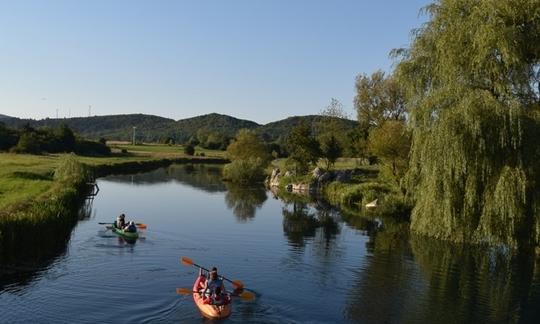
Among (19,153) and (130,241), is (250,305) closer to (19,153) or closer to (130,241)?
(130,241)

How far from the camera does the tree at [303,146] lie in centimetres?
7706

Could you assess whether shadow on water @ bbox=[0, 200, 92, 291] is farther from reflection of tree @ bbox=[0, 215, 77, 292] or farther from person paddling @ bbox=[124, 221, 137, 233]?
person paddling @ bbox=[124, 221, 137, 233]

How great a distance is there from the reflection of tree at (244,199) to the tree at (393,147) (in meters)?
13.2

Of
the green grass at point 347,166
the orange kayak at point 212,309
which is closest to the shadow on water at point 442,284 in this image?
the orange kayak at point 212,309

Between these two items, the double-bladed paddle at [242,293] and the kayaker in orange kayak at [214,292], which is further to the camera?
the double-bladed paddle at [242,293]

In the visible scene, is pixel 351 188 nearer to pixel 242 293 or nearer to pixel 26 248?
pixel 26 248

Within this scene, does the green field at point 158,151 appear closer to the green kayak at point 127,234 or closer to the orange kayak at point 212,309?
the green kayak at point 127,234

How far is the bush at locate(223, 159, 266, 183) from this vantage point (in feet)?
288

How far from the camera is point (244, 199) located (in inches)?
2478

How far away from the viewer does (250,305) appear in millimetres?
22906

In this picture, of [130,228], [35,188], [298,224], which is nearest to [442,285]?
[130,228]

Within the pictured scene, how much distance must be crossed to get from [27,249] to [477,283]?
72.8 feet

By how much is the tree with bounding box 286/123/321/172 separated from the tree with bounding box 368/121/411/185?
780 inches

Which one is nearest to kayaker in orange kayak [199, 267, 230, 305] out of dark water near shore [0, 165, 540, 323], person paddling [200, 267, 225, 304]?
person paddling [200, 267, 225, 304]
